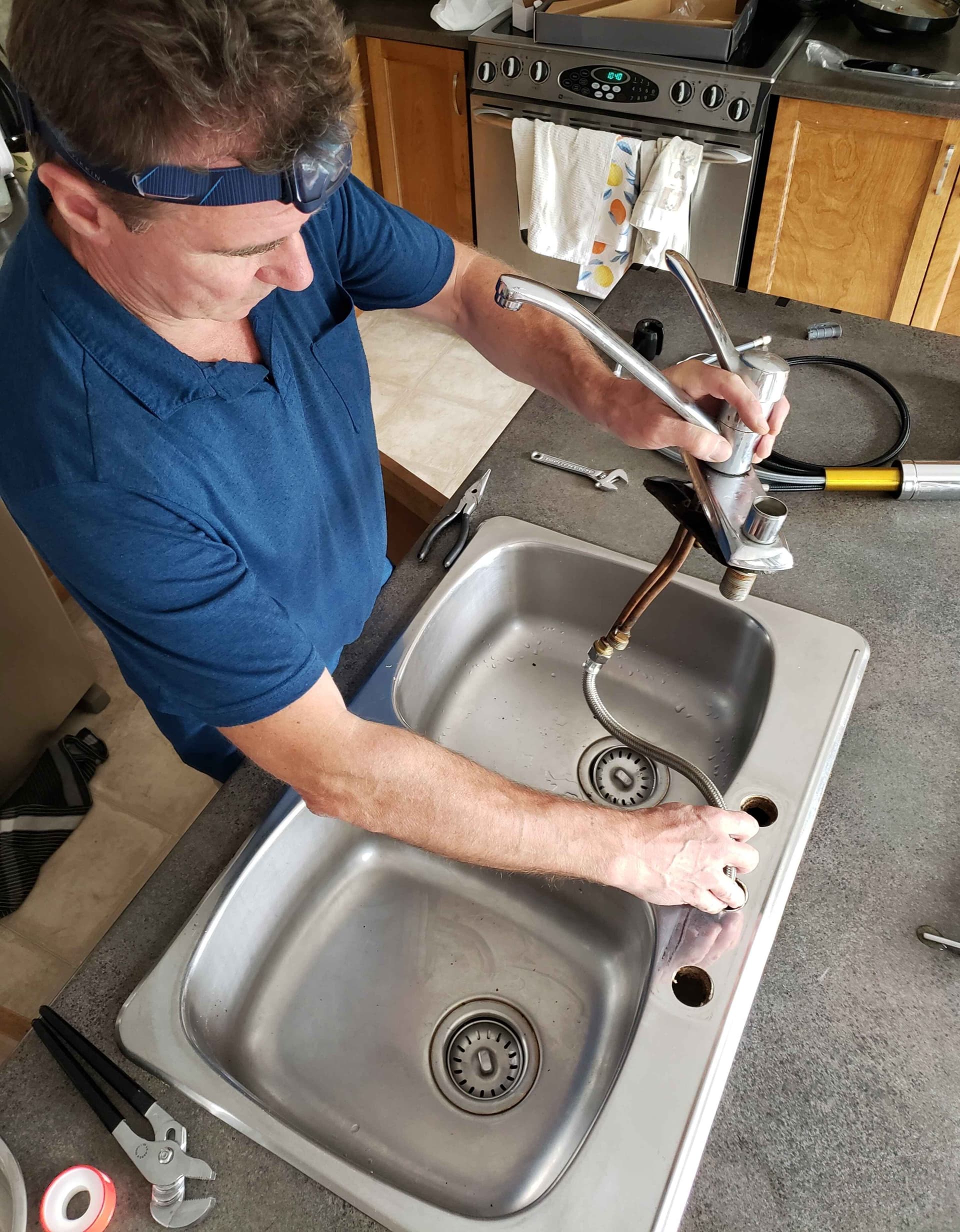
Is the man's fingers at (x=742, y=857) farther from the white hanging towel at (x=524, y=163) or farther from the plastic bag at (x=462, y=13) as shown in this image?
the plastic bag at (x=462, y=13)

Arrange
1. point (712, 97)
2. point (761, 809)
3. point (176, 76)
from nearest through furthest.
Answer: point (176, 76) → point (761, 809) → point (712, 97)

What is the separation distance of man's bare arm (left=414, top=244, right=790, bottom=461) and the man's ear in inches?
20.2

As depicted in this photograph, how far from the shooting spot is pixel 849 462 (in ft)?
3.75

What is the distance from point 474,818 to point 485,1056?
0.27 metres

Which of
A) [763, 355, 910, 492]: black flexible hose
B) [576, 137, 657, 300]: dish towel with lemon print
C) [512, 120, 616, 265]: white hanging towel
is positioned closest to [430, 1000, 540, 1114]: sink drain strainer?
[763, 355, 910, 492]: black flexible hose

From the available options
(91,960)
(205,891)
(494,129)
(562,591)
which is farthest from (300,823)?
(494,129)

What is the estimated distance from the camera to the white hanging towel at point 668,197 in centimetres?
245

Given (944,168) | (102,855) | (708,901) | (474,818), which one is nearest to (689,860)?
(708,901)

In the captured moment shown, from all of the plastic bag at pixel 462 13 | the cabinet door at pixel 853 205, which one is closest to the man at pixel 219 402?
the cabinet door at pixel 853 205

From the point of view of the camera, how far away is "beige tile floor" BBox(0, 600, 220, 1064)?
1.75m

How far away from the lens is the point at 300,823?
88 cm

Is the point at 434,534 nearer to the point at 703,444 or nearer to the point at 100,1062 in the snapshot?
the point at 703,444

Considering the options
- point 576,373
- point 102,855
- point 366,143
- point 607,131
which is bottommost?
point 102,855

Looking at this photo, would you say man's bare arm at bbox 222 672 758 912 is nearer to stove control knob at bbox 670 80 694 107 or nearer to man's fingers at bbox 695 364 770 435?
man's fingers at bbox 695 364 770 435
